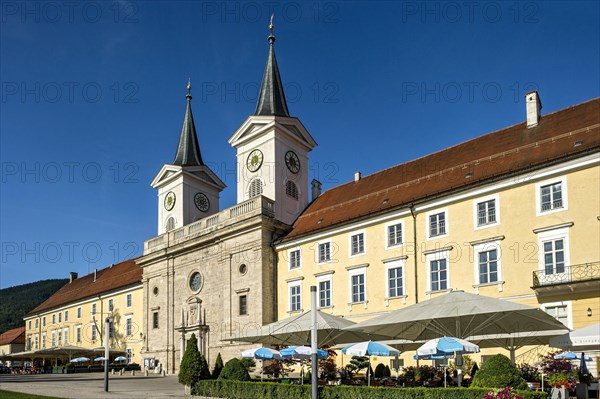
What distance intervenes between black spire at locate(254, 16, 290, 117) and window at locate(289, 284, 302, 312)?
12873 millimetres

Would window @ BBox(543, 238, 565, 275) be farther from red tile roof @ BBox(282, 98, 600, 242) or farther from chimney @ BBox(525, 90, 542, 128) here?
chimney @ BBox(525, 90, 542, 128)

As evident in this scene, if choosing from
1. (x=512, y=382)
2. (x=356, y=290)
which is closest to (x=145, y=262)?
(x=356, y=290)

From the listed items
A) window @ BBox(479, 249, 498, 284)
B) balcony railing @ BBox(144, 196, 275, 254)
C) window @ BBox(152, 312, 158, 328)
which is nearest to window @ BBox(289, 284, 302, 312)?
balcony railing @ BBox(144, 196, 275, 254)

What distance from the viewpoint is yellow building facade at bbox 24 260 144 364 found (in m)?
53.8

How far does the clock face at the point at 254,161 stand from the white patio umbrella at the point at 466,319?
23.0 meters


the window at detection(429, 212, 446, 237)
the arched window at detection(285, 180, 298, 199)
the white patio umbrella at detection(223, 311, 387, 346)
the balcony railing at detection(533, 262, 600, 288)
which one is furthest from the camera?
the arched window at detection(285, 180, 298, 199)

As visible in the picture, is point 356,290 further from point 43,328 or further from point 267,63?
point 43,328

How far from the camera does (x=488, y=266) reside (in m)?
28.5

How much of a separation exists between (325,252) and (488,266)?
1072 centimetres

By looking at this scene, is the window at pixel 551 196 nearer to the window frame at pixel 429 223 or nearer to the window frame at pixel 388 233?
the window frame at pixel 429 223

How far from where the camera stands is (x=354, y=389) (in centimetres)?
2003

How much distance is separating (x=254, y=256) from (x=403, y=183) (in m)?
10.7

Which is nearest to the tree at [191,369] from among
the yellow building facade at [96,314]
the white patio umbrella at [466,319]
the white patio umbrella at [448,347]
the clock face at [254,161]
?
the white patio umbrella at [466,319]

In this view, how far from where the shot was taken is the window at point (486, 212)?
28938 millimetres
